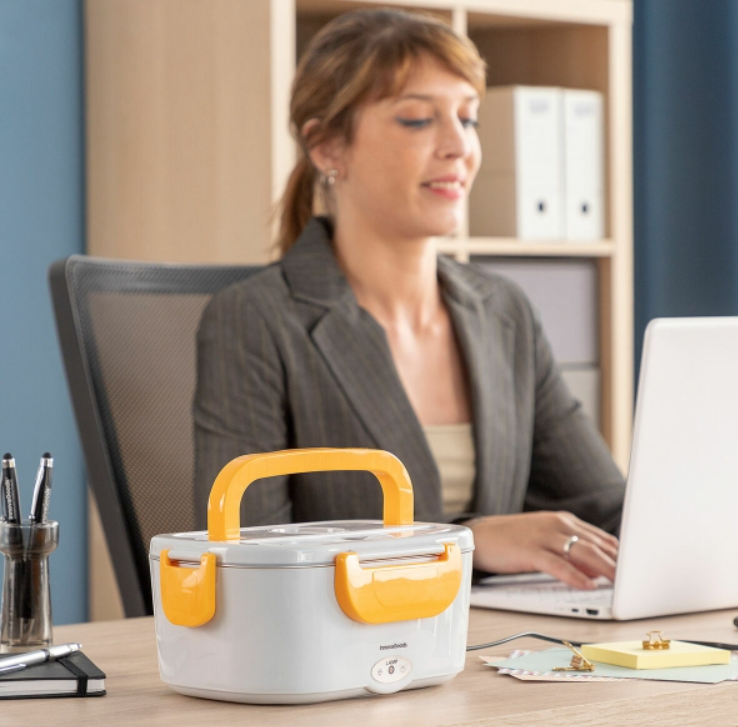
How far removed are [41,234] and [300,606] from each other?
2033mm

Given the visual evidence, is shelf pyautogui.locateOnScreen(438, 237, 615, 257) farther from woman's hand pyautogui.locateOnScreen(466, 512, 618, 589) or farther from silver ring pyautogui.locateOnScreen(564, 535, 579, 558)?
silver ring pyautogui.locateOnScreen(564, 535, 579, 558)

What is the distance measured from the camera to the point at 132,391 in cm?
175

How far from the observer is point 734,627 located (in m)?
1.09

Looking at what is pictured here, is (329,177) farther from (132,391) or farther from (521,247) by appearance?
(521,247)

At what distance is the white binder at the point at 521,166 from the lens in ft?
8.57

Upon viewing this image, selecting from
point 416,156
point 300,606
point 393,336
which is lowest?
point 300,606

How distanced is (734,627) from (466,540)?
0.36m

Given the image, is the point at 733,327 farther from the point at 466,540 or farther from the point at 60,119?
the point at 60,119

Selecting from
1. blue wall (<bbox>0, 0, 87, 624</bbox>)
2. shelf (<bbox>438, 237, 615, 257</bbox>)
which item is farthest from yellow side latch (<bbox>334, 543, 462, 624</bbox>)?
blue wall (<bbox>0, 0, 87, 624</bbox>)

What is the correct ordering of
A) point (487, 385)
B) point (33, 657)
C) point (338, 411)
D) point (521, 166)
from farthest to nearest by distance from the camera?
point (521, 166)
point (487, 385)
point (338, 411)
point (33, 657)

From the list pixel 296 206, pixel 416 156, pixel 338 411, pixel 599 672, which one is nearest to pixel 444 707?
pixel 599 672

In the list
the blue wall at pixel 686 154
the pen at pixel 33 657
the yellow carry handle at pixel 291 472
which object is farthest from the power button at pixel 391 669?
the blue wall at pixel 686 154

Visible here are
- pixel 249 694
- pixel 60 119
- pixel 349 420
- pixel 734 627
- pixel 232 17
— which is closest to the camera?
pixel 249 694

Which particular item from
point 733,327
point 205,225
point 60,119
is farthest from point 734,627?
point 60,119
